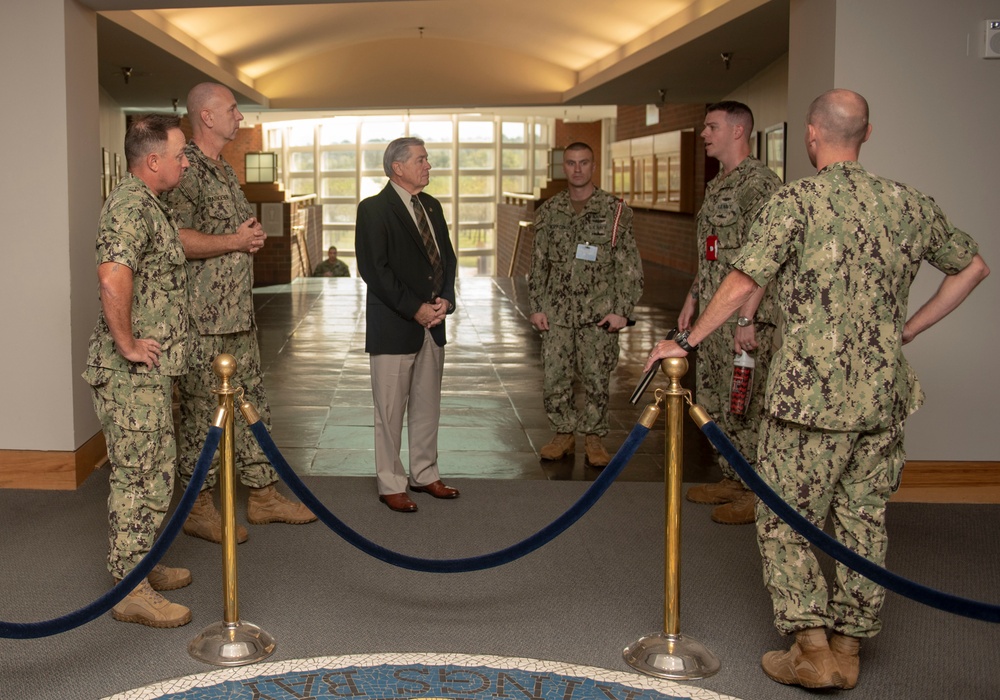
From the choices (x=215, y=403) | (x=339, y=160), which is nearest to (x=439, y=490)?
(x=215, y=403)

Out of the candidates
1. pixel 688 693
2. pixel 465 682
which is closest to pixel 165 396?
pixel 465 682

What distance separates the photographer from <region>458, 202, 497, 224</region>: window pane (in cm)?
2828

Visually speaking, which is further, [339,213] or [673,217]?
[339,213]

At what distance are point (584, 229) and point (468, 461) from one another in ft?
4.53

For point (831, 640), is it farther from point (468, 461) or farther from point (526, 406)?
point (526, 406)

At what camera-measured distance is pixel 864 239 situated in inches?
114

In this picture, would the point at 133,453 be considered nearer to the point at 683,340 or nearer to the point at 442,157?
the point at 683,340

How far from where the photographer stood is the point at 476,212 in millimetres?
28422

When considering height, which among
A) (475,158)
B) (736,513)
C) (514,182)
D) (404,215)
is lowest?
(736,513)

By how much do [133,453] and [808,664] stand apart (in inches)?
83.5

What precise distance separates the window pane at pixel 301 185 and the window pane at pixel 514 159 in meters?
5.05

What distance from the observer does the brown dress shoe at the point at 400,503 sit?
188 inches

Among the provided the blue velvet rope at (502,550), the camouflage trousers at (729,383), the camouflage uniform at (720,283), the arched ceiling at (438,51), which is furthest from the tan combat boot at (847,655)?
the arched ceiling at (438,51)

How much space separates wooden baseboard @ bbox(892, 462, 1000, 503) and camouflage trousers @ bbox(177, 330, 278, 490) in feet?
9.32
